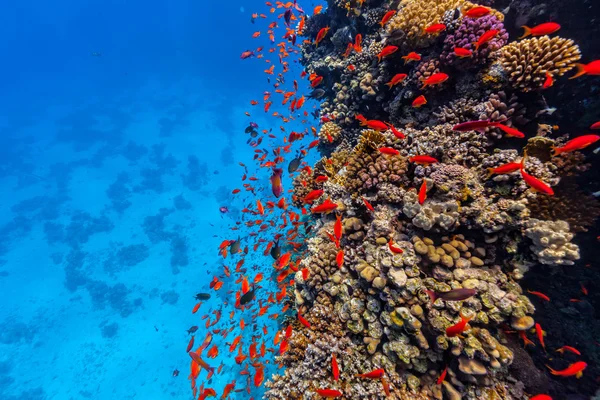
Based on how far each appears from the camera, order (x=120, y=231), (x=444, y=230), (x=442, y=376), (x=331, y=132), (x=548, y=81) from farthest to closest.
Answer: (x=120, y=231), (x=331, y=132), (x=444, y=230), (x=548, y=81), (x=442, y=376)

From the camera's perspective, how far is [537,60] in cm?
450

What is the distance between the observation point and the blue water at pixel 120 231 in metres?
13.8

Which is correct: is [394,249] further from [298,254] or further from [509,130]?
[298,254]

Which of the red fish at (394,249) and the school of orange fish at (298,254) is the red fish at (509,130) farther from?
the red fish at (394,249)

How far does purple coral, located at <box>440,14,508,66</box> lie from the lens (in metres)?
4.92

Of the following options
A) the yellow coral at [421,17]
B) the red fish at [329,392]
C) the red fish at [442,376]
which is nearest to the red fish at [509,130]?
the yellow coral at [421,17]

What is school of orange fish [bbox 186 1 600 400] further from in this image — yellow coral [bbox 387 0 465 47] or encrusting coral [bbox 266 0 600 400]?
yellow coral [bbox 387 0 465 47]

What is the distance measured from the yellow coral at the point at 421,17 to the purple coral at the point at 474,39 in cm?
55

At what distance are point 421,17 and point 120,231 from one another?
24911 mm

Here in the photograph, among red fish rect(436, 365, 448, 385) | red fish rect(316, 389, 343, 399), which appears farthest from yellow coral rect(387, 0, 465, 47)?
red fish rect(316, 389, 343, 399)

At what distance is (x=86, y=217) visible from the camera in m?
23.1

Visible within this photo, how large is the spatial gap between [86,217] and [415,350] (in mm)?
28734

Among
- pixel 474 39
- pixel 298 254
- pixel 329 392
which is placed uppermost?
pixel 474 39

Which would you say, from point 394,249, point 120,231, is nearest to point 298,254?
point 394,249
